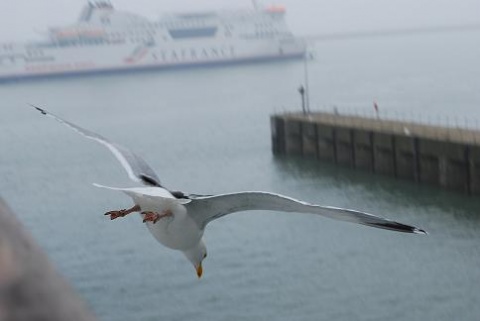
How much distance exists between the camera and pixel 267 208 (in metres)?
1.32

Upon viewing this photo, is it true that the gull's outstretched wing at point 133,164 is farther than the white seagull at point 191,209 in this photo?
Yes

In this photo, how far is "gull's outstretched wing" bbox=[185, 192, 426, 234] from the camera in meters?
1.17

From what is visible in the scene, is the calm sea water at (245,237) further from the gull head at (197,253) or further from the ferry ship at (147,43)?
the ferry ship at (147,43)

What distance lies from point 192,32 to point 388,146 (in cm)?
4304

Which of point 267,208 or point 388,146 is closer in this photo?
point 267,208

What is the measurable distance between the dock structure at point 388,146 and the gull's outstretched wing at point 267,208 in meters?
13.2

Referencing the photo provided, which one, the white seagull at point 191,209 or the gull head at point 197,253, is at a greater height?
the white seagull at point 191,209

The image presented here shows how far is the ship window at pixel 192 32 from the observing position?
58438 mm

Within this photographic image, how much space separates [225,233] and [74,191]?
18.4 feet

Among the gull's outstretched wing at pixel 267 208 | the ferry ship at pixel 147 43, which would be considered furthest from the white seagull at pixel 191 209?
the ferry ship at pixel 147 43

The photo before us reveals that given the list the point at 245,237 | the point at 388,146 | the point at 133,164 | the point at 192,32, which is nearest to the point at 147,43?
the point at 192,32

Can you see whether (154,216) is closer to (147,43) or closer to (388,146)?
(388,146)

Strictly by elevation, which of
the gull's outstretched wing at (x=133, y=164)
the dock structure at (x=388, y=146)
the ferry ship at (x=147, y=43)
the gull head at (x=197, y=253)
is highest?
the gull's outstretched wing at (x=133, y=164)

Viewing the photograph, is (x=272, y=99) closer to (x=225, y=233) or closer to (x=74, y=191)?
(x=74, y=191)
